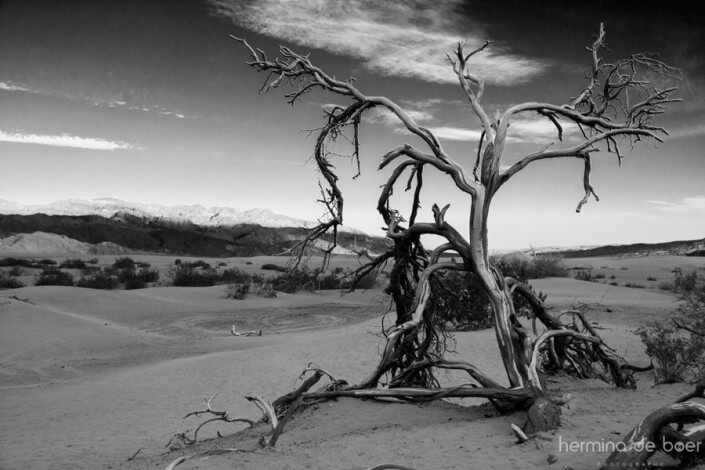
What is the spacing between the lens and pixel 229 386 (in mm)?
8219

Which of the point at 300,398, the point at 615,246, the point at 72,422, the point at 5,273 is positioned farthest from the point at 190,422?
the point at 615,246

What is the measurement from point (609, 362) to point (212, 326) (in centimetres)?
1161

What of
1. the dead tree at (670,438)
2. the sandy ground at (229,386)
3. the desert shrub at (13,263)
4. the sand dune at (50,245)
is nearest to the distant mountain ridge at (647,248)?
the sandy ground at (229,386)

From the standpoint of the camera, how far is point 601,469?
2633 mm

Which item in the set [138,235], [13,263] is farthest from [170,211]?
[13,263]

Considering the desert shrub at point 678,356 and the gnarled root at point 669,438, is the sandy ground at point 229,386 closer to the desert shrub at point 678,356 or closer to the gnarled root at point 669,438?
the desert shrub at point 678,356

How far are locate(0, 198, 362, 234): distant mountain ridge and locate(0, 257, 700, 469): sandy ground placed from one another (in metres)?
52.9

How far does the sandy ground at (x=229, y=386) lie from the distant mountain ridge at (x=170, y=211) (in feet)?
173

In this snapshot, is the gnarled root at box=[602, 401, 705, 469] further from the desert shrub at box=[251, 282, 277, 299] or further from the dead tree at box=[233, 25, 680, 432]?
the desert shrub at box=[251, 282, 277, 299]

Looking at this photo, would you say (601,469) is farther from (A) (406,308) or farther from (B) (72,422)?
(B) (72,422)

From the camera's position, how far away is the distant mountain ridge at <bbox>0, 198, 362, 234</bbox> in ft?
234

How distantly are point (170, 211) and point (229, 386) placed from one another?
3444 inches

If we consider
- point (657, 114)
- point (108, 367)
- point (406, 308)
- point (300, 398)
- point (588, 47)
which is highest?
point (588, 47)

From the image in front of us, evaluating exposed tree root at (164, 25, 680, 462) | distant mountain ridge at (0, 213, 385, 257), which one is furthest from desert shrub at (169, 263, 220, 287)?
distant mountain ridge at (0, 213, 385, 257)
